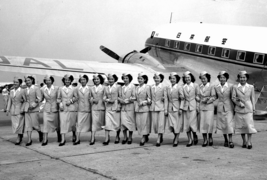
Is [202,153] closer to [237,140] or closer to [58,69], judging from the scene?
[237,140]

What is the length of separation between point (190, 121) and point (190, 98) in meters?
0.55

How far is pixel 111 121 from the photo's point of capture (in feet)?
30.5

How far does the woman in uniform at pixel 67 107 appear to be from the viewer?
363 inches

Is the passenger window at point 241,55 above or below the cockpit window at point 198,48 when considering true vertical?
below

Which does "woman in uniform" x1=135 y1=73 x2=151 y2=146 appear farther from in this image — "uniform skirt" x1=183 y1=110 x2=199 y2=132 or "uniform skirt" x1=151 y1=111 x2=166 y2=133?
"uniform skirt" x1=183 y1=110 x2=199 y2=132

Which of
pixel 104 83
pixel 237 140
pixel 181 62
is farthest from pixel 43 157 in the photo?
pixel 181 62

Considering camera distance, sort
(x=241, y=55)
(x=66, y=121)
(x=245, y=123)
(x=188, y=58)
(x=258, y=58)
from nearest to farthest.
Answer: (x=245, y=123), (x=66, y=121), (x=258, y=58), (x=241, y=55), (x=188, y=58)

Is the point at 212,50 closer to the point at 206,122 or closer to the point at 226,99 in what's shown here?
the point at 226,99

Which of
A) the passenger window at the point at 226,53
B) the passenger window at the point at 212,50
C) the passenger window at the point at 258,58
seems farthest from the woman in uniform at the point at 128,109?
the passenger window at the point at 212,50

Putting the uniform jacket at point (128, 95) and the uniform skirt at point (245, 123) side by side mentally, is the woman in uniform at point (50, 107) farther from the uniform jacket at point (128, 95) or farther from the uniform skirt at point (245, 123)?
the uniform skirt at point (245, 123)

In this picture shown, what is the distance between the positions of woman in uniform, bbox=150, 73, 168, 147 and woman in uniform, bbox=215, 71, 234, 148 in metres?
1.30

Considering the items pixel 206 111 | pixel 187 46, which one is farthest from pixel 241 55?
pixel 206 111

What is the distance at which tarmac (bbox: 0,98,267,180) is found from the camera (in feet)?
20.1

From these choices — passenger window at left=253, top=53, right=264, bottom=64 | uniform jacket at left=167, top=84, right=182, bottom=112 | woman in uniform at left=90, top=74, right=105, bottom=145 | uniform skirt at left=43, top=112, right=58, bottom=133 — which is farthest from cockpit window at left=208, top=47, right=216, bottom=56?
uniform skirt at left=43, top=112, right=58, bottom=133
